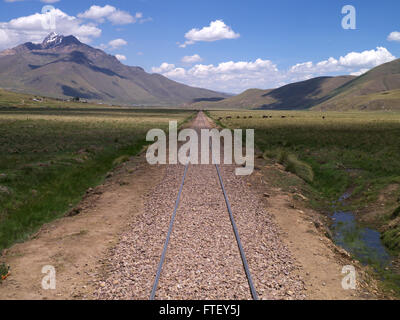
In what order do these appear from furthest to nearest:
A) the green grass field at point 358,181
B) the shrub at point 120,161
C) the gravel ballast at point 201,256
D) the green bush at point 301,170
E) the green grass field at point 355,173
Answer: the shrub at point 120,161 → the green bush at point 301,170 → the green grass field at point 355,173 → the green grass field at point 358,181 → the gravel ballast at point 201,256

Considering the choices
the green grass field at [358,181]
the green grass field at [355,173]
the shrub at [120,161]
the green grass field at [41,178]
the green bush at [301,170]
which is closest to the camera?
the green grass field at [358,181]

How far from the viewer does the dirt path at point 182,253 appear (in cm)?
734

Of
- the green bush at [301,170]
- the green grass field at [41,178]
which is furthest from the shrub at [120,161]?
the green bush at [301,170]

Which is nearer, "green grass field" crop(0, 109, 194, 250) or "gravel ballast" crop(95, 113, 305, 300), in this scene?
"gravel ballast" crop(95, 113, 305, 300)

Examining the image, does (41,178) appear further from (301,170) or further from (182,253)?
(301,170)

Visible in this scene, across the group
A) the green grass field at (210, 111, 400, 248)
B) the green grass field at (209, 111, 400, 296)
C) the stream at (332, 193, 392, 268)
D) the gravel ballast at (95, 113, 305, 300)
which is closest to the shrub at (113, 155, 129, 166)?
the green grass field at (209, 111, 400, 296)

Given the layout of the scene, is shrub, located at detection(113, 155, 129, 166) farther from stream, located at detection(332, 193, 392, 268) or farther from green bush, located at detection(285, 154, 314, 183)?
stream, located at detection(332, 193, 392, 268)

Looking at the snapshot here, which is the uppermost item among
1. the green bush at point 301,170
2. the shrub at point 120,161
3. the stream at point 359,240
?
the shrub at point 120,161

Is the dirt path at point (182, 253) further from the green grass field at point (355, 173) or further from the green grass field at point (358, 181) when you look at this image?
the green grass field at point (355, 173)

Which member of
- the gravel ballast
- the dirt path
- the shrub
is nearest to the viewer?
the gravel ballast

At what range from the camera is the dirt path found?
7344 mm

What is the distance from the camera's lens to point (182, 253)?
8.89 meters
